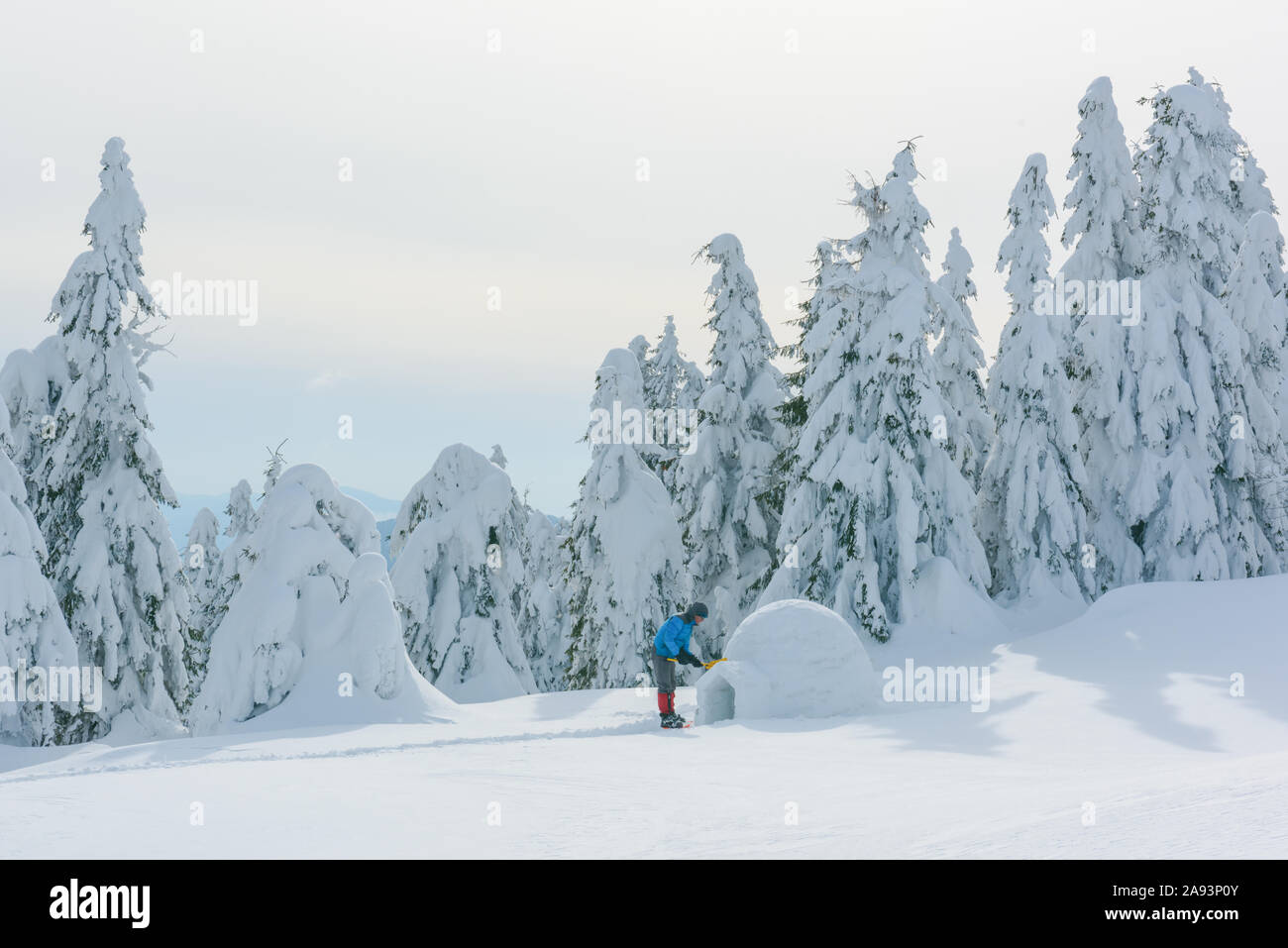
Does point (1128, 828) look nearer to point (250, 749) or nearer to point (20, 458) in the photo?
point (250, 749)

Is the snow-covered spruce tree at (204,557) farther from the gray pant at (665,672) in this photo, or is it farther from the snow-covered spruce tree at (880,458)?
the gray pant at (665,672)

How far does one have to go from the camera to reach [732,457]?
2686 cm

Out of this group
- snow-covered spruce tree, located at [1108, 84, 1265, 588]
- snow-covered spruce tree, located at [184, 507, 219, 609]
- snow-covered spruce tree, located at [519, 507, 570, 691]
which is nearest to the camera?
snow-covered spruce tree, located at [1108, 84, 1265, 588]

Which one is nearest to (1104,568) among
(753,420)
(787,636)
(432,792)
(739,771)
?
(753,420)

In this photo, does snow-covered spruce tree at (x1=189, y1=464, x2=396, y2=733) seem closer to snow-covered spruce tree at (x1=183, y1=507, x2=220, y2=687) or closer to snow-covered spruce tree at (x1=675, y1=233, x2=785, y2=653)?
snow-covered spruce tree at (x1=675, y1=233, x2=785, y2=653)

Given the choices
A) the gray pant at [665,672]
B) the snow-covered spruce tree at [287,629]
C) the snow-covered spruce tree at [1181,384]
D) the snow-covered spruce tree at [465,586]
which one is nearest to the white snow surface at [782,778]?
the snow-covered spruce tree at [287,629]

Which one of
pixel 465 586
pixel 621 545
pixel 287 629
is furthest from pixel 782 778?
pixel 465 586

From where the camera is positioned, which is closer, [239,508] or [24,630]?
[24,630]

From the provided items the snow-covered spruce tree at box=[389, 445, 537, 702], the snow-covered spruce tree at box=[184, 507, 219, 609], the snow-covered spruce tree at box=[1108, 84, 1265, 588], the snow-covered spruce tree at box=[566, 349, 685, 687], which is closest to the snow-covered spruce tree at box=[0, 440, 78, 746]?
the snow-covered spruce tree at box=[389, 445, 537, 702]

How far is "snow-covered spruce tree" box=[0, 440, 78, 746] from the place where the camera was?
60.6 feet

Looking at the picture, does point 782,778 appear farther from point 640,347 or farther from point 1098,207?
point 640,347

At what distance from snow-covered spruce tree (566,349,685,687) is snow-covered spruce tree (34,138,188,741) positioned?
10.2m

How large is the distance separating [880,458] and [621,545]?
7571mm

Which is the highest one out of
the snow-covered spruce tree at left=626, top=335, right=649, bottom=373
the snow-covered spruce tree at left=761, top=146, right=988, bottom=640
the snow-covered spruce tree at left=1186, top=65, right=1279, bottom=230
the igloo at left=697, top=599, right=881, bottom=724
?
the snow-covered spruce tree at left=1186, top=65, right=1279, bottom=230
